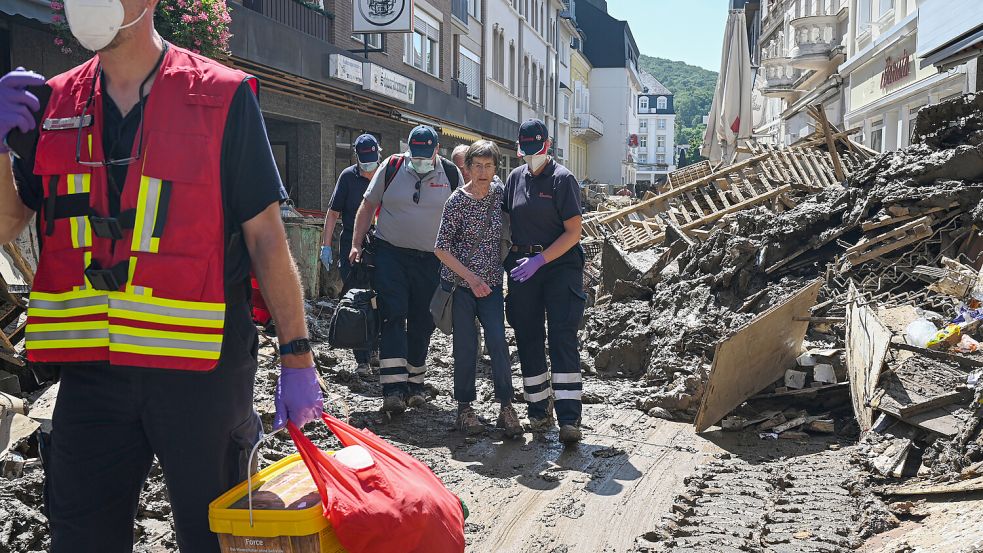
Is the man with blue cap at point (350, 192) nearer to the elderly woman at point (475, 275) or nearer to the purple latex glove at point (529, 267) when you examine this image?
the elderly woman at point (475, 275)

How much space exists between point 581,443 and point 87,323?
12.9 feet

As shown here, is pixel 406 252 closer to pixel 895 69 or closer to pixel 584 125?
pixel 895 69

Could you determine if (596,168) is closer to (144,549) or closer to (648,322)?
(648,322)

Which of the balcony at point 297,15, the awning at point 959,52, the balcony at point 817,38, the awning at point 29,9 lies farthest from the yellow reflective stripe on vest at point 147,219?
the balcony at point 817,38

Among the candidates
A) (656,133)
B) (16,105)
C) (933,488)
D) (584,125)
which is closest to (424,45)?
(933,488)

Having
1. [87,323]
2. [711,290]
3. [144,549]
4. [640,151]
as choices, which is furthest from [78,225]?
A: [640,151]

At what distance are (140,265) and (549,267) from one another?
12.0 ft

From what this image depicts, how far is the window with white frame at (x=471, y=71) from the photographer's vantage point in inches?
1146

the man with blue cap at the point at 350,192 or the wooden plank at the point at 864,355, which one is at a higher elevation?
the man with blue cap at the point at 350,192

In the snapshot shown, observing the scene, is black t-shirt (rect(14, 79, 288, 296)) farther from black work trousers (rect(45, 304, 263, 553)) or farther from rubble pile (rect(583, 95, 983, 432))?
rubble pile (rect(583, 95, 983, 432))

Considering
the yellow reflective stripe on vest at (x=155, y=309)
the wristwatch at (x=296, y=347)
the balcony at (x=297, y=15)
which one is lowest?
the wristwatch at (x=296, y=347)

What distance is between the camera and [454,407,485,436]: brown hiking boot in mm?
5776

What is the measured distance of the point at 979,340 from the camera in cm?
561

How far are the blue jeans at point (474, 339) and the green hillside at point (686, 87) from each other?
454 feet
